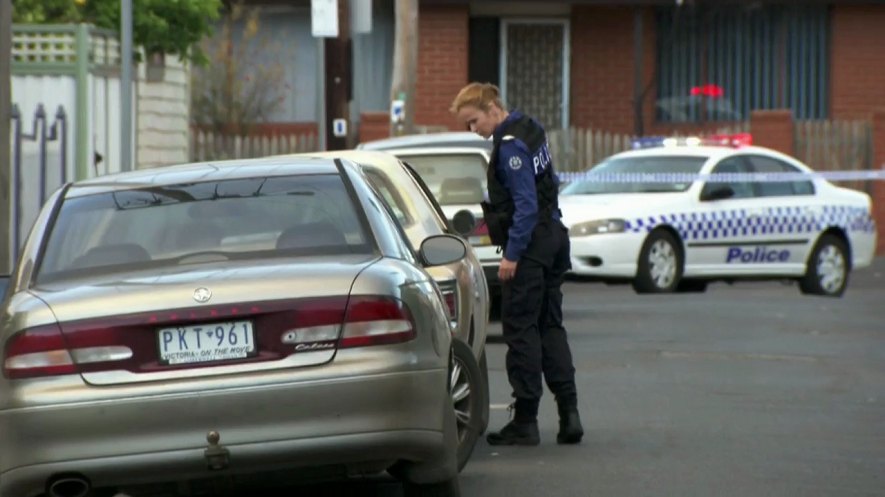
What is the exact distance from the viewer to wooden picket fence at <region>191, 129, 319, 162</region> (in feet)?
99.2

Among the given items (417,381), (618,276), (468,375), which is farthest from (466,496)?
(618,276)

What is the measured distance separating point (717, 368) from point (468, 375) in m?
5.17

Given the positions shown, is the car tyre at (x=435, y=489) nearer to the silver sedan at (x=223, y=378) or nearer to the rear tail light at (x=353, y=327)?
the silver sedan at (x=223, y=378)

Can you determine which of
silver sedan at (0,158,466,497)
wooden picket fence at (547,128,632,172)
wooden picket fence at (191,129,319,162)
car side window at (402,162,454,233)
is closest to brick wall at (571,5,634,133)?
wooden picket fence at (547,128,632,172)

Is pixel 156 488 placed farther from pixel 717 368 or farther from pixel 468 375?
pixel 717 368

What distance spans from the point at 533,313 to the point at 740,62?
80.7 feet

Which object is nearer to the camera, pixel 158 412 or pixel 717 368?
pixel 158 412

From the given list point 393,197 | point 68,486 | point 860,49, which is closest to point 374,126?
point 860,49

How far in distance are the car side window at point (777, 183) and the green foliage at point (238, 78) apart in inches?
497

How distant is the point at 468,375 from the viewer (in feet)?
28.3

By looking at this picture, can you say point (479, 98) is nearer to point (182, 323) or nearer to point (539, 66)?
point (182, 323)

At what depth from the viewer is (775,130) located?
30.5 metres

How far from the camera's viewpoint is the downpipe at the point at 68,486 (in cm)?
666

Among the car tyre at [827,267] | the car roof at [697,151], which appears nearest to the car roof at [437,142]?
the car roof at [697,151]
